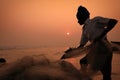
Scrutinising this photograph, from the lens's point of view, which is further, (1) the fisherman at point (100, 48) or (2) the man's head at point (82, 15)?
(2) the man's head at point (82, 15)

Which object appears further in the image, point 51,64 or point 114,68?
point 114,68

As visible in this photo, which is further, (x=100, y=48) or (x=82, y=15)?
(x=82, y=15)

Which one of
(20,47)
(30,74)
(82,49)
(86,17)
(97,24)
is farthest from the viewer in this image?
(20,47)

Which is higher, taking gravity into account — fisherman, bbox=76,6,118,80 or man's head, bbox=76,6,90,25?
man's head, bbox=76,6,90,25

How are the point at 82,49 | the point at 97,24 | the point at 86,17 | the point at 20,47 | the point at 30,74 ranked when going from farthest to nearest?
the point at 20,47 → the point at 86,17 → the point at 82,49 → the point at 97,24 → the point at 30,74

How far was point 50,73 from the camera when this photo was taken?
2.56 meters

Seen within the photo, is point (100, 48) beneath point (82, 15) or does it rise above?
beneath

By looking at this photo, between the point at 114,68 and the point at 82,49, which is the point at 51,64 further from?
the point at 114,68

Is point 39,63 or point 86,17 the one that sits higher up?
point 86,17

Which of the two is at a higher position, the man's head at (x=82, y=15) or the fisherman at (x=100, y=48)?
the man's head at (x=82, y=15)

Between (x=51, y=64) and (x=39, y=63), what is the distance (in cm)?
16

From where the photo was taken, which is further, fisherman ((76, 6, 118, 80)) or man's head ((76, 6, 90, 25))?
man's head ((76, 6, 90, 25))

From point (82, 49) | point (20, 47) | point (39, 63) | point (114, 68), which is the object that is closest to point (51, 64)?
point (39, 63)

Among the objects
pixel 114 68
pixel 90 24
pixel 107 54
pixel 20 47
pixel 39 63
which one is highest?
pixel 90 24
